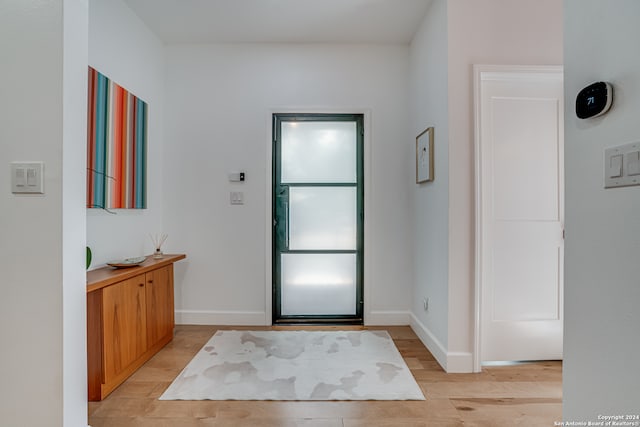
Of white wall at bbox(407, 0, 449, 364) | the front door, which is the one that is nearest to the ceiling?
white wall at bbox(407, 0, 449, 364)

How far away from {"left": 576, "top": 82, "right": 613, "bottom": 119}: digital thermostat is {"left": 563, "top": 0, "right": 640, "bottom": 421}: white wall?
20mm

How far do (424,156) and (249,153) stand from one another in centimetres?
164

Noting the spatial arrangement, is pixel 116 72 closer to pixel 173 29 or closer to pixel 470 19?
pixel 173 29

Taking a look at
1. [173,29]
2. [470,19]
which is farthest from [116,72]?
[470,19]

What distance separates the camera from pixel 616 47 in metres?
0.96

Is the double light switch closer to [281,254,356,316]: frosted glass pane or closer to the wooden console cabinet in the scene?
the wooden console cabinet

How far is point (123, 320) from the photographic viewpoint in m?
2.04

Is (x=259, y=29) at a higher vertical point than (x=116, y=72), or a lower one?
higher

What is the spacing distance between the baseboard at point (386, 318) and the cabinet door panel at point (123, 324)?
1.94 meters

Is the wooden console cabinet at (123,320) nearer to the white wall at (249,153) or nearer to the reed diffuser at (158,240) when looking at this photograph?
the reed diffuser at (158,240)

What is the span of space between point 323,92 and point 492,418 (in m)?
2.85
